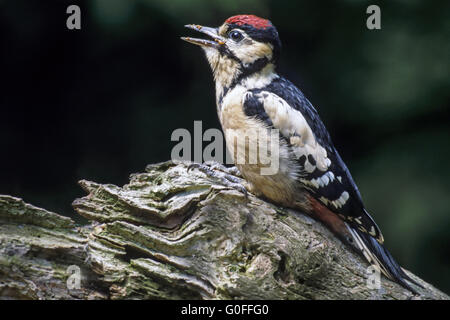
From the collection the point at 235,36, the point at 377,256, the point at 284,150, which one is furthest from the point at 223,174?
the point at 377,256

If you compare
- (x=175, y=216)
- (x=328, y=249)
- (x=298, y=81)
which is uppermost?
(x=298, y=81)

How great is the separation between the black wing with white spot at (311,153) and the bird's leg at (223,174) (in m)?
0.24

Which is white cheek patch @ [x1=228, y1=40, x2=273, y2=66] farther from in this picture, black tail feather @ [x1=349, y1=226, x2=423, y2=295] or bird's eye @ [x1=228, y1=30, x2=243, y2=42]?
black tail feather @ [x1=349, y1=226, x2=423, y2=295]

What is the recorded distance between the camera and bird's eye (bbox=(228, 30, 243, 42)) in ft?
6.35

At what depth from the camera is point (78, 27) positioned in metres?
2.36

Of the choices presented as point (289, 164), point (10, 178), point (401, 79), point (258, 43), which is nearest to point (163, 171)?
point (289, 164)

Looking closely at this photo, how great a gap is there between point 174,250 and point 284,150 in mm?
562

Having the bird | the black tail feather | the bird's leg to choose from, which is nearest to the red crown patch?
the bird

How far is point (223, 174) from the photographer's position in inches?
76.5

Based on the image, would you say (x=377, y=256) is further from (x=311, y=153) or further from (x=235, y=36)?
(x=235, y=36)

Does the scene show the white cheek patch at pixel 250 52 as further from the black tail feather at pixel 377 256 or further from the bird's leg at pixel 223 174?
the black tail feather at pixel 377 256
